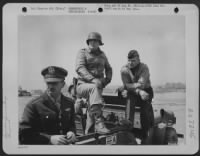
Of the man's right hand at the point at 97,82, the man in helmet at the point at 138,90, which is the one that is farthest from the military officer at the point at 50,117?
the man in helmet at the point at 138,90

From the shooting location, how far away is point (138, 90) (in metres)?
1.01

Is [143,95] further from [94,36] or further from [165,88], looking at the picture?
[94,36]

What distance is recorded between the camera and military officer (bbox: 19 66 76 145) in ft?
3.28

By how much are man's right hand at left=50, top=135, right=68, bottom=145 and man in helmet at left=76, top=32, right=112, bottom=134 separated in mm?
Answer: 85

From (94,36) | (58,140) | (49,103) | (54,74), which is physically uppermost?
(94,36)

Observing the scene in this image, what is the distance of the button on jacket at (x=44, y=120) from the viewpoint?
100 cm

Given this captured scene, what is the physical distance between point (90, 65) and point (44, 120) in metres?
0.26

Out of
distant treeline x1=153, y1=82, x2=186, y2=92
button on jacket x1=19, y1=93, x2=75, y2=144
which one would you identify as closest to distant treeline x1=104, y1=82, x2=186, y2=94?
distant treeline x1=153, y1=82, x2=186, y2=92

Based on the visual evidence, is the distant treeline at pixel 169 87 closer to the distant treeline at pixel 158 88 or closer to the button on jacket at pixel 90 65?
the distant treeline at pixel 158 88

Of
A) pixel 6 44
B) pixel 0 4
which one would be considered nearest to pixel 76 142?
pixel 6 44

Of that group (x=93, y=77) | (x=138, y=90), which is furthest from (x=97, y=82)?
(x=138, y=90)

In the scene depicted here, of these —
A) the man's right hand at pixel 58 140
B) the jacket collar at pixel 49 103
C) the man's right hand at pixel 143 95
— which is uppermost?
the man's right hand at pixel 143 95

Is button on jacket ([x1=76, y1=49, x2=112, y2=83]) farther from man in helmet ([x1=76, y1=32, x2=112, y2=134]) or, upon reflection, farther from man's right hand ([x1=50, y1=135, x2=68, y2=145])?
man's right hand ([x1=50, y1=135, x2=68, y2=145])

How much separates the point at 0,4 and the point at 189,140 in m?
0.85
